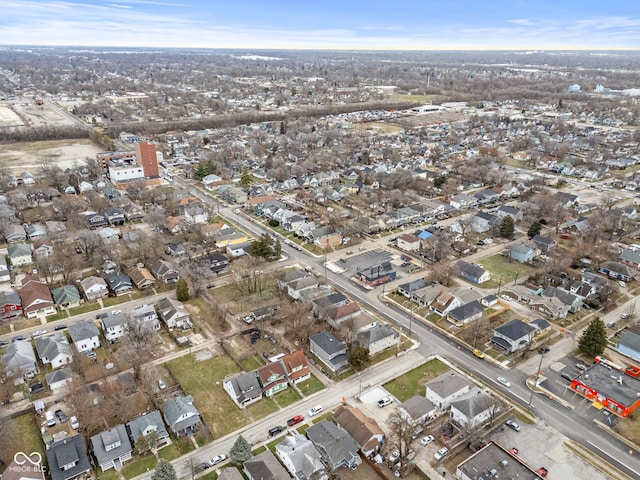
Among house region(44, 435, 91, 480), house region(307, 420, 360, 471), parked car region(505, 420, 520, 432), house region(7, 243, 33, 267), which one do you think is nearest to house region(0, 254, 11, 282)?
house region(7, 243, 33, 267)

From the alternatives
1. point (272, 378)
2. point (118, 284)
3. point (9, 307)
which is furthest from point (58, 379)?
point (272, 378)

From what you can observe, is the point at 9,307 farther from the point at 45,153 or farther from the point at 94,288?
the point at 45,153

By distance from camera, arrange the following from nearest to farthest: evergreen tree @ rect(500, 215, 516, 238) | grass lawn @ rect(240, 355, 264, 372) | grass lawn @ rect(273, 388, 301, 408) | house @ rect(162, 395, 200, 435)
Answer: house @ rect(162, 395, 200, 435) < grass lawn @ rect(273, 388, 301, 408) < grass lawn @ rect(240, 355, 264, 372) < evergreen tree @ rect(500, 215, 516, 238)

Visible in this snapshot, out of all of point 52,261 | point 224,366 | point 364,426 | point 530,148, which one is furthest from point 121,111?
point 364,426

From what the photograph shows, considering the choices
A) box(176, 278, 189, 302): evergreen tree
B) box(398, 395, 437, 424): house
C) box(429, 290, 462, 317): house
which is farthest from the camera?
box(176, 278, 189, 302): evergreen tree

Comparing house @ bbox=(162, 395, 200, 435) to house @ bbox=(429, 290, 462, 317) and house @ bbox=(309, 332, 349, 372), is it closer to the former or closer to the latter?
house @ bbox=(309, 332, 349, 372)

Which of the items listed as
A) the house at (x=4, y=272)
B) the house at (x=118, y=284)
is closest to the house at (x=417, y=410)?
the house at (x=118, y=284)
